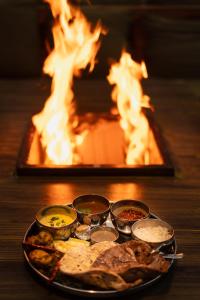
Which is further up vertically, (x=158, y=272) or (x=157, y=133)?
(x=158, y=272)

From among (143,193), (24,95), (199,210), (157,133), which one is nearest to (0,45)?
(24,95)

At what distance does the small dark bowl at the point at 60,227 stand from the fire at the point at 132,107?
0.96 m

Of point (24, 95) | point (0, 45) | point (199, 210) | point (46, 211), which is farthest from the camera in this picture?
point (0, 45)

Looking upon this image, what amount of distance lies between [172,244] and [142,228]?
5.7 inches

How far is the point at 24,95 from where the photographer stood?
355 centimetres

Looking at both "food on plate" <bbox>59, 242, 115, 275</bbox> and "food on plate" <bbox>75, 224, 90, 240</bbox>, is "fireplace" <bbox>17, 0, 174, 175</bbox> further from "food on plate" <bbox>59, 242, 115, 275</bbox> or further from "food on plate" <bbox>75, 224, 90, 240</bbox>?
"food on plate" <bbox>59, 242, 115, 275</bbox>

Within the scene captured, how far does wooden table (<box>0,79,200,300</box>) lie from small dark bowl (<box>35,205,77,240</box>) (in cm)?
15

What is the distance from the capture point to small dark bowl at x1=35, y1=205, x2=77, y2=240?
5.60 feet

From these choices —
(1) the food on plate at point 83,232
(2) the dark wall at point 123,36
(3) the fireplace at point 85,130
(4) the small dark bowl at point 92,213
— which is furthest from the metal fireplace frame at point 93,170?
(2) the dark wall at point 123,36

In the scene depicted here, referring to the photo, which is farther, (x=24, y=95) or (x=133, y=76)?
(x=24, y=95)

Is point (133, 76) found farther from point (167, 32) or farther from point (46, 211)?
point (46, 211)

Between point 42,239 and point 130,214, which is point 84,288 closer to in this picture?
point 42,239

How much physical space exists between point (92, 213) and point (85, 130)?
1279 millimetres

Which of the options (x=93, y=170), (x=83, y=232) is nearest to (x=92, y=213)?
(x=83, y=232)
